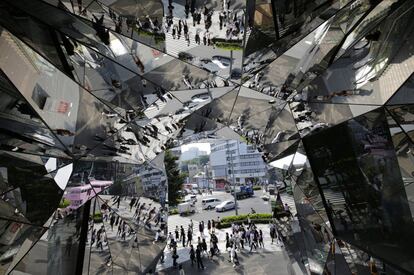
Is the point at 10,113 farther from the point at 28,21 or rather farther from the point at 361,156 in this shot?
the point at 361,156

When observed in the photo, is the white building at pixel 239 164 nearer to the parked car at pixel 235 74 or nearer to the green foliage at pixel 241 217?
the green foliage at pixel 241 217

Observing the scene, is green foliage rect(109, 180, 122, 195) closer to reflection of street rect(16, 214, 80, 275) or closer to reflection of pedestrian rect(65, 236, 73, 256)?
reflection of street rect(16, 214, 80, 275)

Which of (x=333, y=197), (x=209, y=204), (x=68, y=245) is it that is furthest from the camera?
(x=209, y=204)

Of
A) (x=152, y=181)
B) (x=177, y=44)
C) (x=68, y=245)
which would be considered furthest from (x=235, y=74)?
(x=152, y=181)

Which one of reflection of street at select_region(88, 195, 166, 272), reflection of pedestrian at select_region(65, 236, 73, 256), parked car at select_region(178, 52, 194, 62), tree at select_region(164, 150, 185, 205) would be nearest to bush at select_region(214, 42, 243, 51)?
parked car at select_region(178, 52, 194, 62)

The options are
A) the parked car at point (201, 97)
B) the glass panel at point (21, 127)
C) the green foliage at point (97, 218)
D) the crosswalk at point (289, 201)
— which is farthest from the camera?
the crosswalk at point (289, 201)

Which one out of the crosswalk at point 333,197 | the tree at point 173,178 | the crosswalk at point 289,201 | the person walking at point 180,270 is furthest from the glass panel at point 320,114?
the tree at point 173,178

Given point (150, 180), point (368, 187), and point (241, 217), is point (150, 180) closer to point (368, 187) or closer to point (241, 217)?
point (368, 187)
